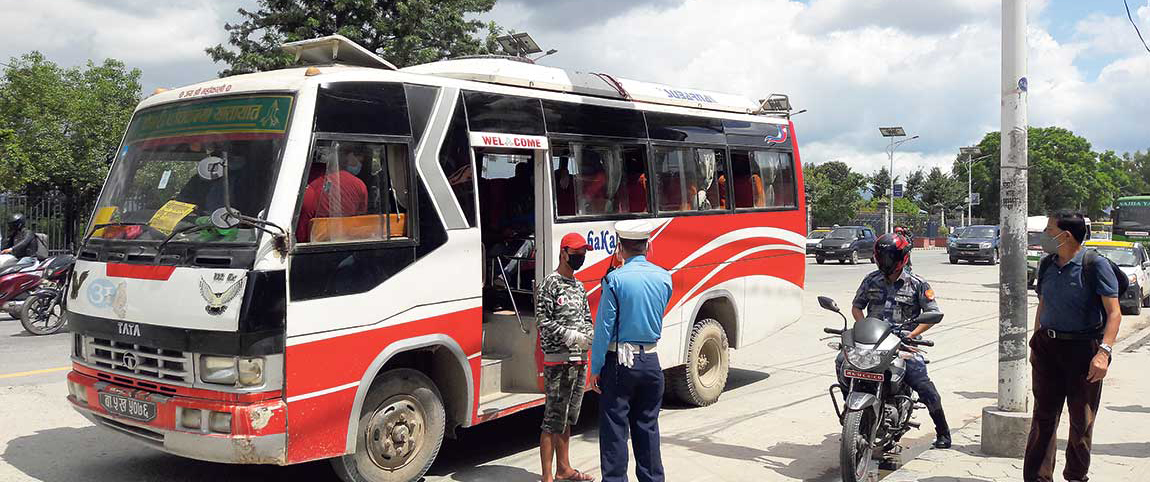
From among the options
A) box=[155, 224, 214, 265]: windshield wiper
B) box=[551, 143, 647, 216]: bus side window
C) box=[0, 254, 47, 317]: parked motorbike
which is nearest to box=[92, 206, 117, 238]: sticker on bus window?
box=[155, 224, 214, 265]: windshield wiper

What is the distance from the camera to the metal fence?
22.5 m

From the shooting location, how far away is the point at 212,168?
5012 mm

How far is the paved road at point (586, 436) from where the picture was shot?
626cm

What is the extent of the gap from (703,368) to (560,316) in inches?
139

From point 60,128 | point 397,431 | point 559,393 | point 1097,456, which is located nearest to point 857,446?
point 559,393

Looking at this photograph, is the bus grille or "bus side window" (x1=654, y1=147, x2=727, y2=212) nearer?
the bus grille

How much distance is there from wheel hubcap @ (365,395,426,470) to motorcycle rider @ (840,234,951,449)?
316cm

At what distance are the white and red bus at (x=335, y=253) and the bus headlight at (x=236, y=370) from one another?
11 millimetres

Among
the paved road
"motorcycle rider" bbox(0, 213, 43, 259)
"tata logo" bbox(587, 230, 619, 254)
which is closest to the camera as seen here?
the paved road

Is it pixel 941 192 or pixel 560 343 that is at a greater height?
pixel 941 192

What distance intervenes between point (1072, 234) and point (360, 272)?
14.1ft

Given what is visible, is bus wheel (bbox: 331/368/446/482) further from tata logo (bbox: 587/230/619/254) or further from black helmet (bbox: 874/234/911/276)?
black helmet (bbox: 874/234/911/276)

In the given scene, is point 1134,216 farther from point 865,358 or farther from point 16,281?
point 16,281

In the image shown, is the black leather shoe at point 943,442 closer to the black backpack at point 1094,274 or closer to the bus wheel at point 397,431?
the black backpack at point 1094,274
